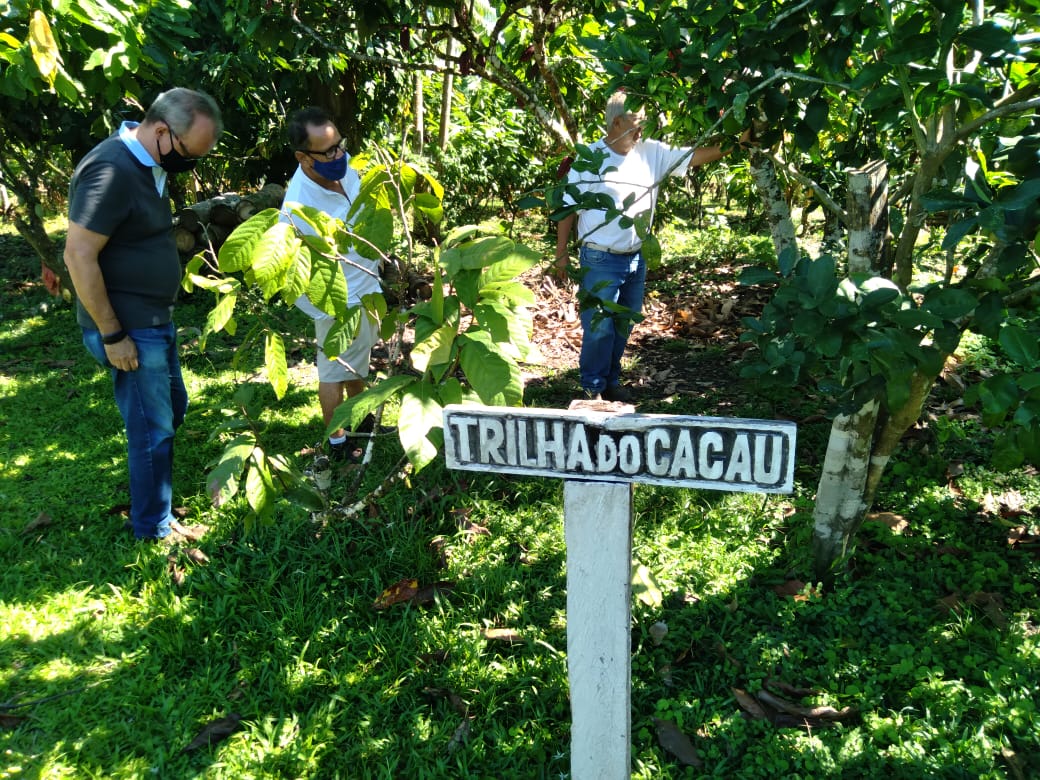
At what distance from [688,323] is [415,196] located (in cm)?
389

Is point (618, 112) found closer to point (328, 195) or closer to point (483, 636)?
point (328, 195)

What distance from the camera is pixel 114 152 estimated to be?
2.89 m

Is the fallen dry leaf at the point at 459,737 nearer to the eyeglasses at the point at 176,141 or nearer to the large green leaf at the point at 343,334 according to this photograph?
the large green leaf at the point at 343,334

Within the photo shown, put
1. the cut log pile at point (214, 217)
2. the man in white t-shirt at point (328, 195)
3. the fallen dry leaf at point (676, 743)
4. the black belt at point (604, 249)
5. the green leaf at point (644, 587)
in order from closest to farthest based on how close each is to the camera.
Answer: the fallen dry leaf at point (676, 743) → the green leaf at point (644, 587) → the man in white t-shirt at point (328, 195) → the black belt at point (604, 249) → the cut log pile at point (214, 217)

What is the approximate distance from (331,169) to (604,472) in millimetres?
2487

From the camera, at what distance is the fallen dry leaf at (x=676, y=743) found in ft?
7.58

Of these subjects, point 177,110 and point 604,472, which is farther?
point 177,110

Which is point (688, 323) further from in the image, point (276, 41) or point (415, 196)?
point (415, 196)

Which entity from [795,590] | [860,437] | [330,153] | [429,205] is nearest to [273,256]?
[429,205]

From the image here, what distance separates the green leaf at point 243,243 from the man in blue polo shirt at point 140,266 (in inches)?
51.2

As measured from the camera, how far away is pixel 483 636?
2.80 m

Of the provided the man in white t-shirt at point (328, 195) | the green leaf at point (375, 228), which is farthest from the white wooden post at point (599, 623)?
the man in white t-shirt at point (328, 195)

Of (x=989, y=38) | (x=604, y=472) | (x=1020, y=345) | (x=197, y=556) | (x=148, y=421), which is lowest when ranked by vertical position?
(x=197, y=556)

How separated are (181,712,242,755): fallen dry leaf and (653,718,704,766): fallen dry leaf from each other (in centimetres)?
139
